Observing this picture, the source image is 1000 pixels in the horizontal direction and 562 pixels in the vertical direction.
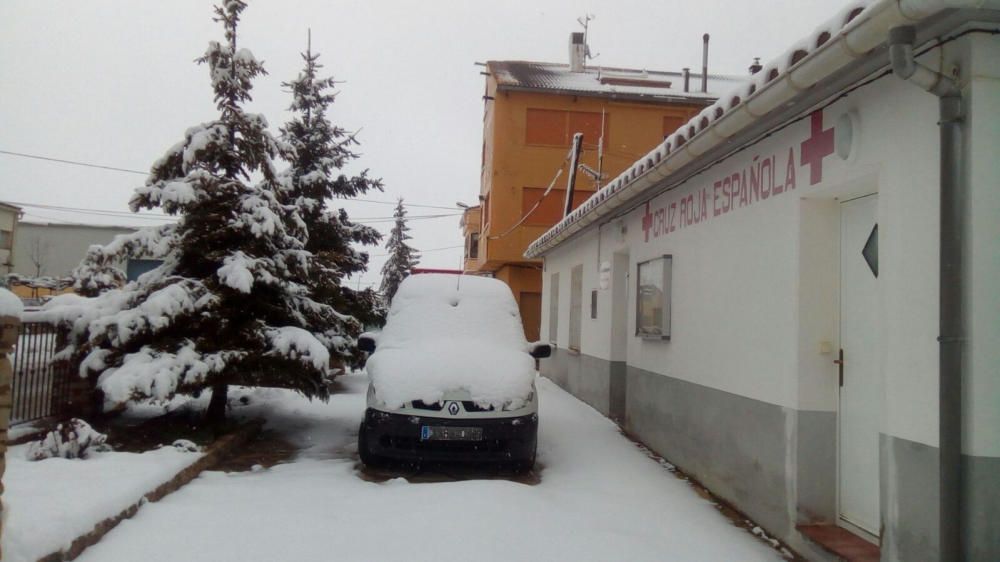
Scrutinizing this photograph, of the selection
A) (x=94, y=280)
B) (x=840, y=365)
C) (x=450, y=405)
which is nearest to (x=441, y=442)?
(x=450, y=405)

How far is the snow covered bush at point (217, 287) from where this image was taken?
721 centimetres

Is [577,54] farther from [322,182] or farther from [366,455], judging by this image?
[366,455]

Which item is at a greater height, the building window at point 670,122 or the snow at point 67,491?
the building window at point 670,122

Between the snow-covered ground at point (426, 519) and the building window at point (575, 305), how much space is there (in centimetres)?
643

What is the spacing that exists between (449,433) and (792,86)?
13.1 feet

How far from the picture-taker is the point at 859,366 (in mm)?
4535

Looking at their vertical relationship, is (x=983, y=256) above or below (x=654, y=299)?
above

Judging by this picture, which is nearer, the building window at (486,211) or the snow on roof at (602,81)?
the snow on roof at (602,81)

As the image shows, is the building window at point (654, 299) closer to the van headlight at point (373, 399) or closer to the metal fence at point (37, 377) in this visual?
the van headlight at point (373, 399)

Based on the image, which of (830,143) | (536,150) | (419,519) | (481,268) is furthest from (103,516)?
(481,268)

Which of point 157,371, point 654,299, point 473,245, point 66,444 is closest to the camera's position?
point 66,444

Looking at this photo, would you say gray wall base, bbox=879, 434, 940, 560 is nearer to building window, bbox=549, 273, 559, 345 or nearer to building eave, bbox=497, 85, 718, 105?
building window, bbox=549, 273, 559, 345

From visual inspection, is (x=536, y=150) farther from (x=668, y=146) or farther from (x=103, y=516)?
(x=103, y=516)

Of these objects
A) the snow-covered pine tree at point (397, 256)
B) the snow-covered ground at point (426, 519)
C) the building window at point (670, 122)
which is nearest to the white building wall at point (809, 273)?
the snow-covered ground at point (426, 519)
